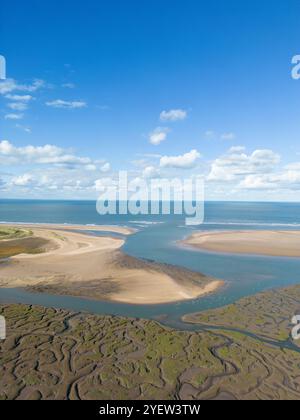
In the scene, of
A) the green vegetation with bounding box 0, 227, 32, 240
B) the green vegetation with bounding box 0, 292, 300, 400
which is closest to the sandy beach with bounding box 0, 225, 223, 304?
the green vegetation with bounding box 0, 292, 300, 400

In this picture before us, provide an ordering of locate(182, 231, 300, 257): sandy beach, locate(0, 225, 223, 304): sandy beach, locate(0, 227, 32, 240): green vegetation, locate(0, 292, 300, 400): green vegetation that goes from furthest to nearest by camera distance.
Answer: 1. locate(0, 227, 32, 240): green vegetation
2. locate(182, 231, 300, 257): sandy beach
3. locate(0, 225, 223, 304): sandy beach
4. locate(0, 292, 300, 400): green vegetation

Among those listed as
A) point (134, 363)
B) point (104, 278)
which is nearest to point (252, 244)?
point (104, 278)

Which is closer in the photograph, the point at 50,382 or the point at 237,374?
the point at 50,382

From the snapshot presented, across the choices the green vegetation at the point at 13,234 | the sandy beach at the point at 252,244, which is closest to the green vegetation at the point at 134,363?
the sandy beach at the point at 252,244

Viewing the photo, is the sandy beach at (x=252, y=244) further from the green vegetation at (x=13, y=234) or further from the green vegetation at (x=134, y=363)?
A: the green vegetation at (x=134, y=363)

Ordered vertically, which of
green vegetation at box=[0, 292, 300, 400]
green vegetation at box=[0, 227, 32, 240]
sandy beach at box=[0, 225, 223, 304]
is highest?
green vegetation at box=[0, 227, 32, 240]

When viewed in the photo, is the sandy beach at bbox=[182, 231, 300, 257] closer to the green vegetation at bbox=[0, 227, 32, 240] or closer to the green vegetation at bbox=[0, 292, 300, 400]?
the green vegetation at bbox=[0, 227, 32, 240]
